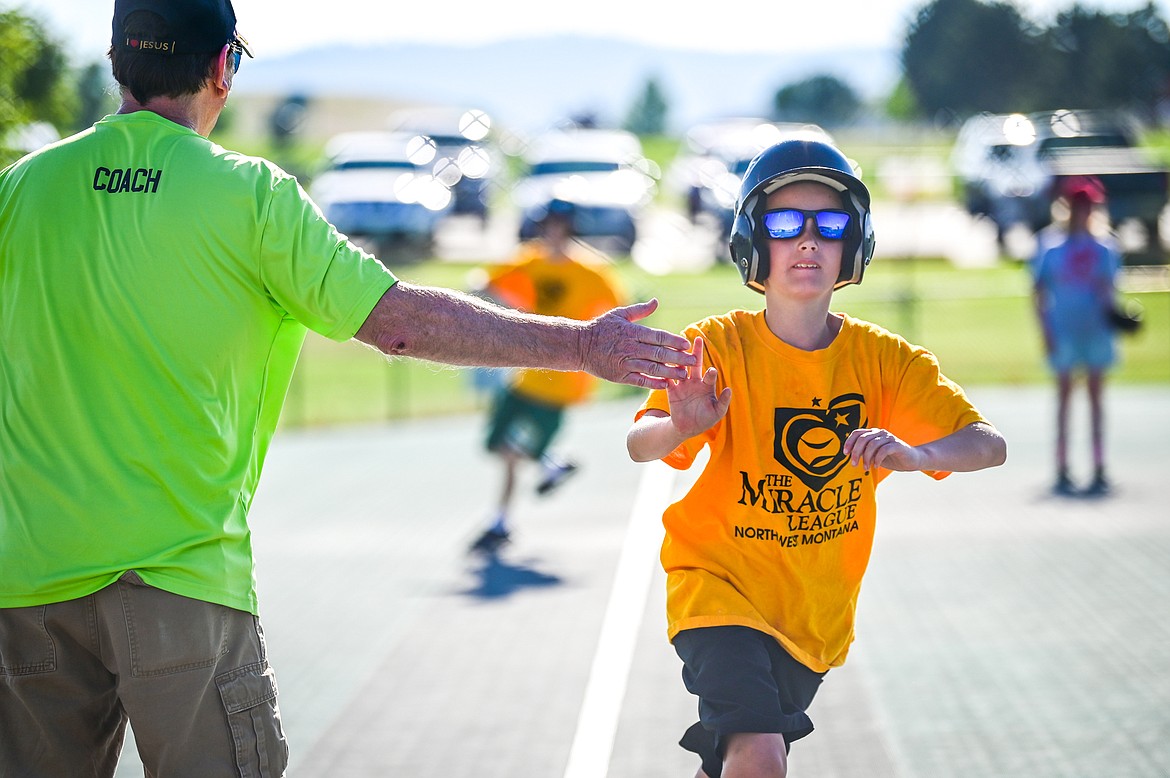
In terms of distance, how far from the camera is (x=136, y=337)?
3.03 m

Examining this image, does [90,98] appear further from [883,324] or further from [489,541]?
[489,541]

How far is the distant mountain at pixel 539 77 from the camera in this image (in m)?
42.0

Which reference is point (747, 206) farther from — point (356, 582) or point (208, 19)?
point (356, 582)

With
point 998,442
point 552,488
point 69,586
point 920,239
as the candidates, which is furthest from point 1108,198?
point 69,586

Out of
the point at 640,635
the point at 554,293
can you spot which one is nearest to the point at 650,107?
the point at 554,293

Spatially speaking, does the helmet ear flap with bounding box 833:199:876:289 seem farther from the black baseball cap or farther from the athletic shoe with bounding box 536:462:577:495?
the athletic shoe with bounding box 536:462:577:495

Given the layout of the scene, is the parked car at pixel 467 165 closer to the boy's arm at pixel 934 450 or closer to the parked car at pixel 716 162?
the parked car at pixel 716 162

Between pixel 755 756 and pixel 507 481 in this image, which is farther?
pixel 507 481

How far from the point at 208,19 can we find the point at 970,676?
499 cm

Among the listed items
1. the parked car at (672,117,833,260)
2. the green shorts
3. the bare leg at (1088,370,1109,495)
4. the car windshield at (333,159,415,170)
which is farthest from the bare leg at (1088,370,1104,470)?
the car windshield at (333,159,415,170)

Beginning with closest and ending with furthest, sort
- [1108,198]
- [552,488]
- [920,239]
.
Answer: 1. [552,488]
2. [1108,198]
3. [920,239]

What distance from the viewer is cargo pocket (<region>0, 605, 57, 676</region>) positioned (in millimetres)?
3078

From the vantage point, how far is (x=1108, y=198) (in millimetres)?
25953

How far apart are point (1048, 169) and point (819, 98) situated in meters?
38.8
